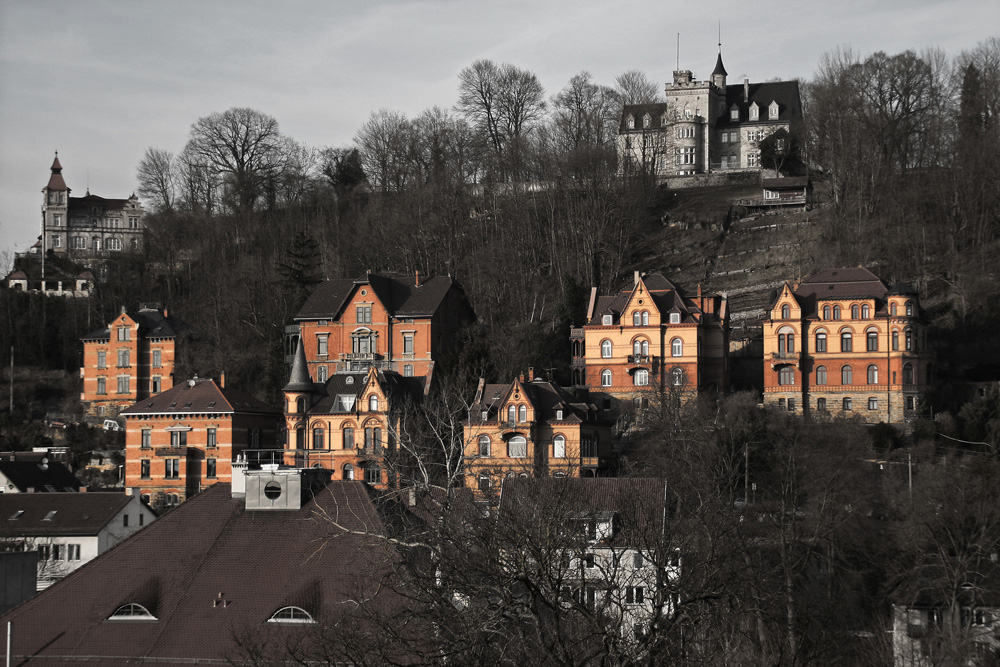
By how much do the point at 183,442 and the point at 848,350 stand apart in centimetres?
3497

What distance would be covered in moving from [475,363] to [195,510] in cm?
3724

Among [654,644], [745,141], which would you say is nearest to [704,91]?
[745,141]

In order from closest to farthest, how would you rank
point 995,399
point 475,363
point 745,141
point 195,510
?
1. point 195,510
2. point 995,399
3. point 475,363
4. point 745,141

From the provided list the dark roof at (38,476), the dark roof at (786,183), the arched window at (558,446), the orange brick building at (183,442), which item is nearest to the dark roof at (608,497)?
the arched window at (558,446)

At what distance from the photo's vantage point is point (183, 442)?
72.2m

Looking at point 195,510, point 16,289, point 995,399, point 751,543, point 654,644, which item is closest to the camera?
point 654,644

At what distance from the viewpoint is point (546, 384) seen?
6569 centimetres

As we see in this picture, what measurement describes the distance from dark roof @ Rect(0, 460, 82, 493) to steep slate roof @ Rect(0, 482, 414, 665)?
3532 cm

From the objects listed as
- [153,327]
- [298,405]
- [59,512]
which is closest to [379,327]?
[298,405]

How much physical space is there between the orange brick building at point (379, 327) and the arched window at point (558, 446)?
499 inches

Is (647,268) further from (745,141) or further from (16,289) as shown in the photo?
(16,289)

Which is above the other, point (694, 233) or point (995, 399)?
point (694, 233)

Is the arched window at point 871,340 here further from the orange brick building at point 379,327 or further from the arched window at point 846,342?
the orange brick building at point 379,327

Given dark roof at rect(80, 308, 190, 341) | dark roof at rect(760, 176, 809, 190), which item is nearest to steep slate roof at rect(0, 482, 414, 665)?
dark roof at rect(80, 308, 190, 341)
